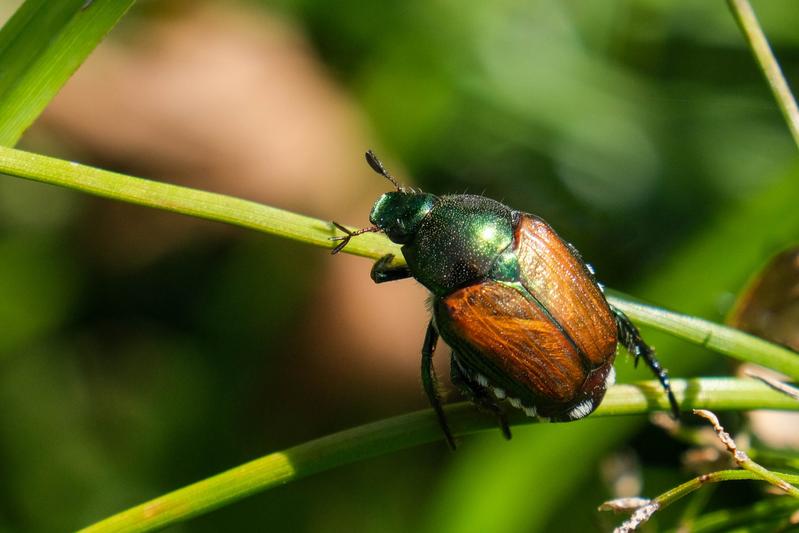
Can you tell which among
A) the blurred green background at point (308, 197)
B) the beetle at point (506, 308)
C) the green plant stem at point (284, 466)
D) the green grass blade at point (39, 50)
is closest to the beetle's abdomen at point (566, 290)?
the beetle at point (506, 308)

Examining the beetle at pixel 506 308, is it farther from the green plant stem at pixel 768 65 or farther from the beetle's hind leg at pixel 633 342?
the green plant stem at pixel 768 65

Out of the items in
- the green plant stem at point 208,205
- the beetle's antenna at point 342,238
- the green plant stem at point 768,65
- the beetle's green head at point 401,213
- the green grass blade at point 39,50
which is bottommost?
the beetle's green head at point 401,213

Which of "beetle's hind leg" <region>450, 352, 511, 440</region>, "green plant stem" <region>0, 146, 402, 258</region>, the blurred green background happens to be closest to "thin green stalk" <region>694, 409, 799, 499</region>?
"beetle's hind leg" <region>450, 352, 511, 440</region>

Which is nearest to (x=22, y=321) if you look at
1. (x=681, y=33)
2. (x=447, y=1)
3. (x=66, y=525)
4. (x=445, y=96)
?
(x=66, y=525)

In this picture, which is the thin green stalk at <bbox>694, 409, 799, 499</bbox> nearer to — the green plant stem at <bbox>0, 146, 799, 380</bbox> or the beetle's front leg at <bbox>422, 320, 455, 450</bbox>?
the green plant stem at <bbox>0, 146, 799, 380</bbox>

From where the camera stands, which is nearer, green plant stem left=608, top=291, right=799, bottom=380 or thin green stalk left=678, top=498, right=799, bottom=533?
green plant stem left=608, top=291, right=799, bottom=380

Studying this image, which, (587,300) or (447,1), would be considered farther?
(447,1)

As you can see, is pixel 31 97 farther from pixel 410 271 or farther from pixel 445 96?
pixel 445 96
